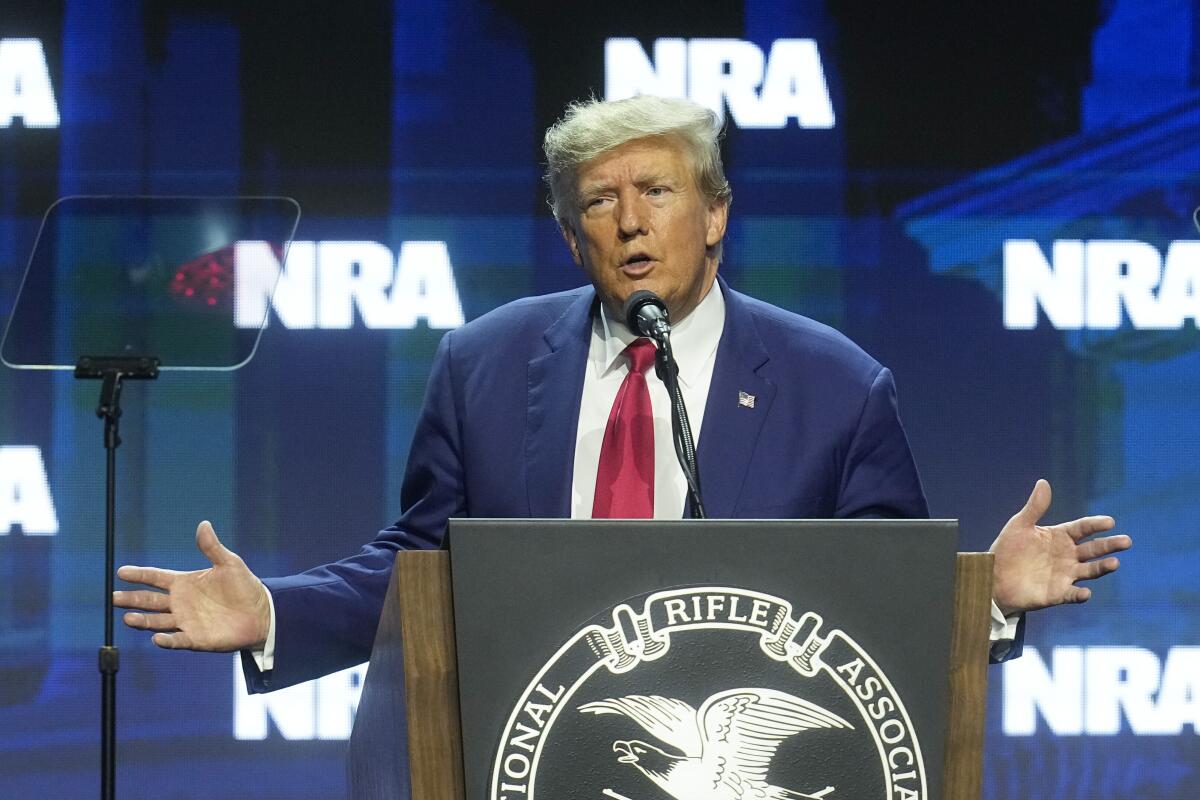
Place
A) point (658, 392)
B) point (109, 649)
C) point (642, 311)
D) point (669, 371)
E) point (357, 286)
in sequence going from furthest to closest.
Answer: point (357, 286) → point (109, 649) → point (658, 392) → point (642, 311) → point (669, 371)

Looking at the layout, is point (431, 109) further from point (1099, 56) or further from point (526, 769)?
point (526, 769)

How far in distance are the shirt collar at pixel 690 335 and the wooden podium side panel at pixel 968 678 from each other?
878 mm

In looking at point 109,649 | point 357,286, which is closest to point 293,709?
point 109,649

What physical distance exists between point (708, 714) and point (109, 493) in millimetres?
2753

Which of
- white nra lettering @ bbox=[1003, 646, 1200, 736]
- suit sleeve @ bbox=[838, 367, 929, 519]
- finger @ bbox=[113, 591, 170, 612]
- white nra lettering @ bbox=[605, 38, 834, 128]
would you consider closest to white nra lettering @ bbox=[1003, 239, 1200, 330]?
white nra lettering @ bbox=[605, 38, 834, 128]

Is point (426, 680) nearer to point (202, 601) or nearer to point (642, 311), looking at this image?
point (202, 601)

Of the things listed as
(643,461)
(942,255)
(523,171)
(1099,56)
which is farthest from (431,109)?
(643,461)

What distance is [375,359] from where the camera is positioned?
392cm

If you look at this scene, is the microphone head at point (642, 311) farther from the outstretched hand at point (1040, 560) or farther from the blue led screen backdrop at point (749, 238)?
the blue led screen backdrop at point (749, 238)

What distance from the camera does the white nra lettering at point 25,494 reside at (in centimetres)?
384

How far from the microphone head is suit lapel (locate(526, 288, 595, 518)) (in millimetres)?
280

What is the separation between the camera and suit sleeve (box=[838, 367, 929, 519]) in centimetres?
188

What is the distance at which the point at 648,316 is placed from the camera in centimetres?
162

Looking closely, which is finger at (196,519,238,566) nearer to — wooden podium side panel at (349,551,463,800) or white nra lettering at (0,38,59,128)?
wooden podium side panel at (349,551,463,800)
